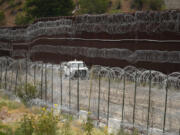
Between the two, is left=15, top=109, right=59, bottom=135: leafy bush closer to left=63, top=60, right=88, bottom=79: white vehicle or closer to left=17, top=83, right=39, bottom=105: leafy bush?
left=17, top=83, right=39, bottom=105: leafy bush

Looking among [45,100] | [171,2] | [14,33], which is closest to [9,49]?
[14,33]

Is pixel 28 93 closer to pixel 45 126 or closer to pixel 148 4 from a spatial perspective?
pixel 45 126

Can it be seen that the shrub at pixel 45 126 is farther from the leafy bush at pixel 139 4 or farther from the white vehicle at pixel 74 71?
the leafy bush at pixel 139 4

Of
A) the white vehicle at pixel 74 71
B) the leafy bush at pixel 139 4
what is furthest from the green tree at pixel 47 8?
the white vehicle at pixel 74 71

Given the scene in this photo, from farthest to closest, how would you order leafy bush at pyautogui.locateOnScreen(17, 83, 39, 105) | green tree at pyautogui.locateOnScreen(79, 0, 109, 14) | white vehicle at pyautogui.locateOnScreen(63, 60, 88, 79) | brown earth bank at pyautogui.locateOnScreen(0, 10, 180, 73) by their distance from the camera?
green tree at pyautogui.locateOnScreen(79, 0, 109, 14) < brown earth bank at pyautogui.locateOnScreen(0, 10, 180, 73) < white vehicle at pyautogui.locateOnScreen(63, 60, 88, 79) < leafy bush at pyautogui.locateOnScreen(17, 83, 39, 105)

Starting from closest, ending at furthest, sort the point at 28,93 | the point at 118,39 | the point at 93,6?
the point at 28,93, the point at 118,39, the point at 93,6

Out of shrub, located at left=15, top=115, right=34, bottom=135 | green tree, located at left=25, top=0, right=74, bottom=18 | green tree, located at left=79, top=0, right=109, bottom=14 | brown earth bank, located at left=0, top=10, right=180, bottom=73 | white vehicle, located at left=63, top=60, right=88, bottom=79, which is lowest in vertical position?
shrub, located at left=15, top=115, right=34, bottom=135

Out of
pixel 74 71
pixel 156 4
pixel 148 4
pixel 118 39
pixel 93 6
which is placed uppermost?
pixel 148 4

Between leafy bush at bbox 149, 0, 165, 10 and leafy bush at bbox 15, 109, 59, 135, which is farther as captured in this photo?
leafy bush at bbox 149, 0, 165, 10

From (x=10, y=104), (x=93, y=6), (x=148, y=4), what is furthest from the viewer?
(x=148, y=4)

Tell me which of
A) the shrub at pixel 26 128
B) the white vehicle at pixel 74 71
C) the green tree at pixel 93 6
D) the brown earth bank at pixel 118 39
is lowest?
the shrub at pixel 26 128

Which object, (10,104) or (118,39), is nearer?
(10,104)

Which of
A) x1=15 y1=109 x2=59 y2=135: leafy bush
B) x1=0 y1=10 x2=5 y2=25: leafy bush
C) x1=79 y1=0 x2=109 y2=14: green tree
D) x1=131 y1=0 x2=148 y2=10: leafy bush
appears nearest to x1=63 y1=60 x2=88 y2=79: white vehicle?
x1=15 y1=109 x2=59 y2=135: leafy bush

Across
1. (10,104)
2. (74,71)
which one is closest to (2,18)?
(74,71)
